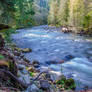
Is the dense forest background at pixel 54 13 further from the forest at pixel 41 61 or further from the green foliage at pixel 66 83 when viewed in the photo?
the green foliage at pixel 66 83

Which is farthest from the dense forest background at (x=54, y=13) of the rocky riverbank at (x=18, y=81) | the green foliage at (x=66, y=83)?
the green foliage at (x=66, y=83)

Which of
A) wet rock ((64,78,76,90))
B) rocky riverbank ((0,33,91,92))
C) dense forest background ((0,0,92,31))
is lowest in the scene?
wet rock ((64,78,76,90))

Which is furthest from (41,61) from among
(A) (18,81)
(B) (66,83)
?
(A) (18,81)

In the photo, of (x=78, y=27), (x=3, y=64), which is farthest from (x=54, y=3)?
(x=3, y=64)

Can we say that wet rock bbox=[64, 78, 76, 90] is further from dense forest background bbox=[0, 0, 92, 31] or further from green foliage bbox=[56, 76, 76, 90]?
dense forest background bbox=[0, 0, 92, 31]

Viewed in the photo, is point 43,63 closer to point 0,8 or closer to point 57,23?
point 0,8

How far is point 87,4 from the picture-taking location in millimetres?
21297

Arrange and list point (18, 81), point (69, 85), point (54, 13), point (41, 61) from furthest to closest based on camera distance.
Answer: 1. point (54, 13)
2. point (41, 61)
3. point (69, 85)
4. point (18, 81)

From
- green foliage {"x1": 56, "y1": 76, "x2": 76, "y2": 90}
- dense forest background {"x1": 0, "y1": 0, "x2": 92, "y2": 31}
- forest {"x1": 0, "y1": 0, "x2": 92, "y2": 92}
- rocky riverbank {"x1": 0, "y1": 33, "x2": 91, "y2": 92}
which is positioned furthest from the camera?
dense forest background {"x1": 0, "y1": 0, "x2": 92, "y2": 31}

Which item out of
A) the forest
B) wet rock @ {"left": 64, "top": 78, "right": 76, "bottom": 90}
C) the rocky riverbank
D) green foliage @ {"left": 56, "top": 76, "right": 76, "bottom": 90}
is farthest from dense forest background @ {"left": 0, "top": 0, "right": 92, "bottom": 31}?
wet rock @ {"left": 64, "top": 78, "right": 76, "bottom": 90}

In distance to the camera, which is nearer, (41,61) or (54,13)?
(41,61)

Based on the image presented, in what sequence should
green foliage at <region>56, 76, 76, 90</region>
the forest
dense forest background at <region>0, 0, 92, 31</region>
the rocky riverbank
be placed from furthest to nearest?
dense forest background at <region>0, 0, 92, 31</region> → green foliage at <region>56, 76, 76, 90</region> → the forest → the rocky riverbank

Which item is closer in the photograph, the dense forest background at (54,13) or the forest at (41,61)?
the forest at (41,61)

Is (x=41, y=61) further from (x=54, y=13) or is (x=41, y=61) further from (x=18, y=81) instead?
(x=54, y=13)
